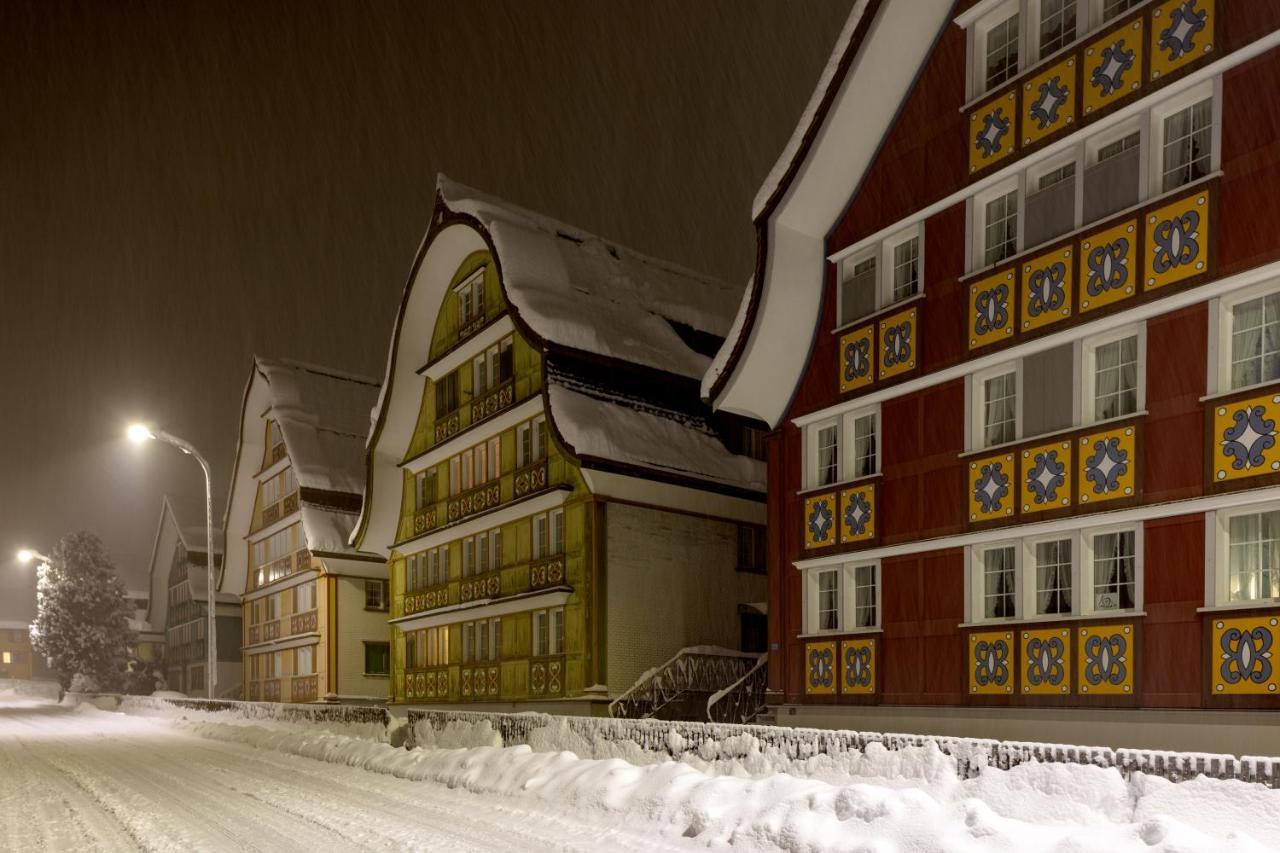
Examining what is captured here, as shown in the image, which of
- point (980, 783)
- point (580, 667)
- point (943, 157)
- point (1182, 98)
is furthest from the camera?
point (580, 667)

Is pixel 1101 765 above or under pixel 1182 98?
under

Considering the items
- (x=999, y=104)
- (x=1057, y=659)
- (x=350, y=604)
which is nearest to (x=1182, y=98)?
(x=999, y=104)

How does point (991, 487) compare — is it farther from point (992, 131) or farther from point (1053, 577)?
point (992, 131)

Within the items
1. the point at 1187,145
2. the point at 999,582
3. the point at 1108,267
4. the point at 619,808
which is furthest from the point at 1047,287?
the point at 619,808

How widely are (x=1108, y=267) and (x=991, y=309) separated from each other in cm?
208

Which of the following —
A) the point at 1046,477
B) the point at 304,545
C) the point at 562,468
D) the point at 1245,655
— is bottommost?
the point at 304,545

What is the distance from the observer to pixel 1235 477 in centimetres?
1247

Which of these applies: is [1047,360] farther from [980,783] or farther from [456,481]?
[456,481]

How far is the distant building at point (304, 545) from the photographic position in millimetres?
37594

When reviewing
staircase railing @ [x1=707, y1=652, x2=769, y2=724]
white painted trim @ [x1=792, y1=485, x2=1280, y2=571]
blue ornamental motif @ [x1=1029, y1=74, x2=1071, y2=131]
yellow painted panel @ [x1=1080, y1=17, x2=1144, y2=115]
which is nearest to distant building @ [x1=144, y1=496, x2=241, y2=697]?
staircase railing @ [x1=707, y1=652, x2=769, y2=724]

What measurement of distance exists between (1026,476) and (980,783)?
5688 mm

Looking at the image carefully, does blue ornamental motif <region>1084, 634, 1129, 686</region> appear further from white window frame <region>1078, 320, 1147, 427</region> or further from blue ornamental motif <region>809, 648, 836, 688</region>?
blue ornamental motif <region>809, 648, 836, 688</region>

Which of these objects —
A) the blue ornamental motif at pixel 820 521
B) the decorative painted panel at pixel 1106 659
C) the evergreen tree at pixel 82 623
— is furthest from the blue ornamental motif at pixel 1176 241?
the evergreen tree at pixel 82 623

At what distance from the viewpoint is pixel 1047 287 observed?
15.1 meters
